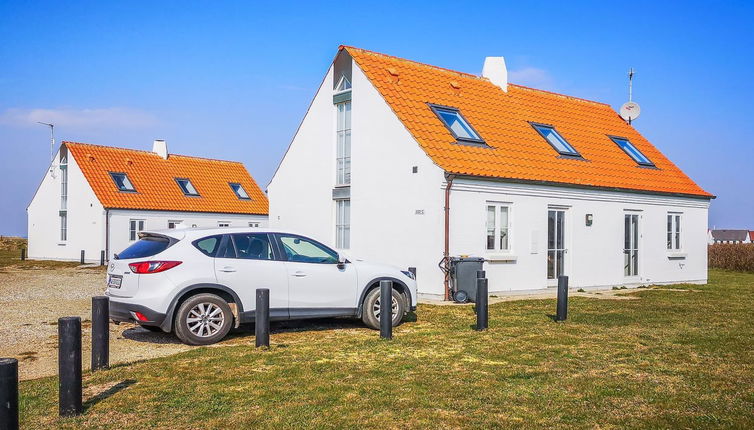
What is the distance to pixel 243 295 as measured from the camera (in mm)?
10742

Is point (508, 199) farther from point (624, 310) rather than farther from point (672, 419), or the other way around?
point (672, 419)

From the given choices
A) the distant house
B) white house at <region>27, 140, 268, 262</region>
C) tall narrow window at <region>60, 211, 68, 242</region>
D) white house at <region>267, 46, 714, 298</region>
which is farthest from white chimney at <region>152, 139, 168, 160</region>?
the distant house

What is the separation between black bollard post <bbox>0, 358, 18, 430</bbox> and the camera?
535 cm

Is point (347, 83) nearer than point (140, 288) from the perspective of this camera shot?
No

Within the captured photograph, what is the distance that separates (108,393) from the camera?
7266 mm

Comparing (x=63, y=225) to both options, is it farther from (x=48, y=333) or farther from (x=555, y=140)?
(x=48, y=333)

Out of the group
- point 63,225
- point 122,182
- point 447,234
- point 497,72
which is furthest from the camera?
point 63,225

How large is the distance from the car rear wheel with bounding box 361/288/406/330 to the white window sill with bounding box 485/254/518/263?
21.0 ft

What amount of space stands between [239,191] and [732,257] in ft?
89.9

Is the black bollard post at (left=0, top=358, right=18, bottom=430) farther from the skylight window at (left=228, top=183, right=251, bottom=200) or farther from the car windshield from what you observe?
the skylight window at (left=228, top=183, right=251, bottom=200)

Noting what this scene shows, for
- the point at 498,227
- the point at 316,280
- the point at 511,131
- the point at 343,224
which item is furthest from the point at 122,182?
the point at 316,280

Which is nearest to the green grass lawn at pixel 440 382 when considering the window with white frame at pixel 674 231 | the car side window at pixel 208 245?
the car side window at pixel 208 245

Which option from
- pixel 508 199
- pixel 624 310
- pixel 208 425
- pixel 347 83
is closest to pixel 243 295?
pixel 208 425

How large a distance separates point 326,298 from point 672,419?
242 inches
